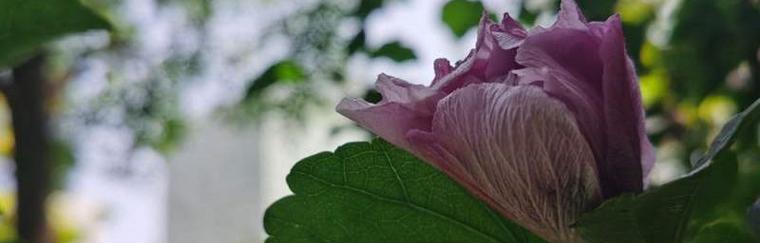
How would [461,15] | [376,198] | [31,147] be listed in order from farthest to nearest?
[31,147] → [461,15] → [376,198]

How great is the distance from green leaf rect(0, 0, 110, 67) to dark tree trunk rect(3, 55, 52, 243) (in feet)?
4.12

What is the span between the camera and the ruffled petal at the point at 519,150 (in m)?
0.26

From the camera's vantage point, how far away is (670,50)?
2.88ft

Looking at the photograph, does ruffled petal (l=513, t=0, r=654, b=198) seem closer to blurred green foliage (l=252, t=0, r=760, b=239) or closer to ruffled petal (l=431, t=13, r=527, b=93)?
ruffled petal (l=431, t=13, r=527, b=93)

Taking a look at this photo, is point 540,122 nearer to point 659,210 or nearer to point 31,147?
point 659,210

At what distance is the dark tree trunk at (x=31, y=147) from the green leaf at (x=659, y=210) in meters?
1.47

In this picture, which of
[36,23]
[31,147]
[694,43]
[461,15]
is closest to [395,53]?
[461,15]

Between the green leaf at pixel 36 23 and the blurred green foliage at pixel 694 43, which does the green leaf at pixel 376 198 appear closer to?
the green leaf at pixel 36 23

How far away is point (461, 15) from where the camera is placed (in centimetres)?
78

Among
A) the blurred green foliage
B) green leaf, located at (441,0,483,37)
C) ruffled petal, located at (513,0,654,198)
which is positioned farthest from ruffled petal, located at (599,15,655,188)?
green leaf, located at (441,0,483,37)

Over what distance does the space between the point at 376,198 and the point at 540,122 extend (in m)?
0.11

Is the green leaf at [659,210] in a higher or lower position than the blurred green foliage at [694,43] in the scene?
higher

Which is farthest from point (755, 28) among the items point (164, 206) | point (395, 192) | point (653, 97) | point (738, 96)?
point (164, 206)

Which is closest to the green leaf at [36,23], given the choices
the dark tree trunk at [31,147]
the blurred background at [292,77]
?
the blurred background at [292,77]
